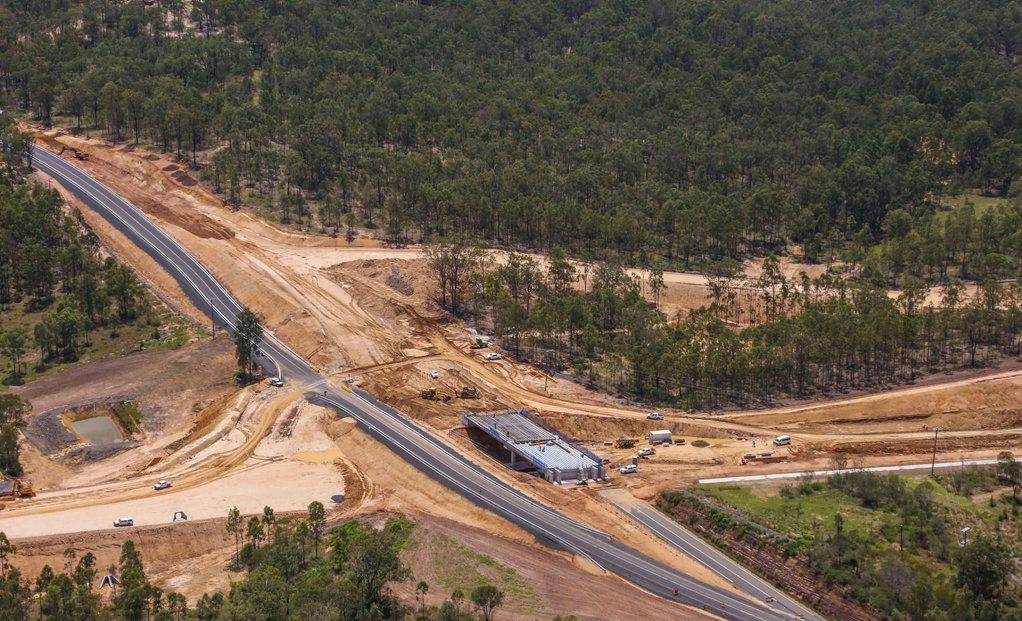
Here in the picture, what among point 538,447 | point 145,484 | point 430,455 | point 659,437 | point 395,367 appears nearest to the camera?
point 145,484

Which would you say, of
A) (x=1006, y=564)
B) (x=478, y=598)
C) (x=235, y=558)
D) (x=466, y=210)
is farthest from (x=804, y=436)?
(x=466, y=210)

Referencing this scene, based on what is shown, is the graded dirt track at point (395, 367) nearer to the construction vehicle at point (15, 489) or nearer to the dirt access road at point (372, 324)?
the dirt access road at point (372, 324)

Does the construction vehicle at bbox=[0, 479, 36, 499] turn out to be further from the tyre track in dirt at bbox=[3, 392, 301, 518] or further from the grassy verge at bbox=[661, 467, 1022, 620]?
the grassy verge at bbox=[661, 467, 1022, 620]

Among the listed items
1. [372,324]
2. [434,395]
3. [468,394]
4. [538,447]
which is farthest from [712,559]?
[372,324]

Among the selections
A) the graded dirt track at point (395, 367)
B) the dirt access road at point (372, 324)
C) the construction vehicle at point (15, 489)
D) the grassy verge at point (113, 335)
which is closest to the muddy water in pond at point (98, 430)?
the construction vehicle at point (15, 489)

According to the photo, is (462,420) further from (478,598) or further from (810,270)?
(810,270)

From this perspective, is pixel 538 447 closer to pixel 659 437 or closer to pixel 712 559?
pixel 659 437

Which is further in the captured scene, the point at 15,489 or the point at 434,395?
the point at 434,395
